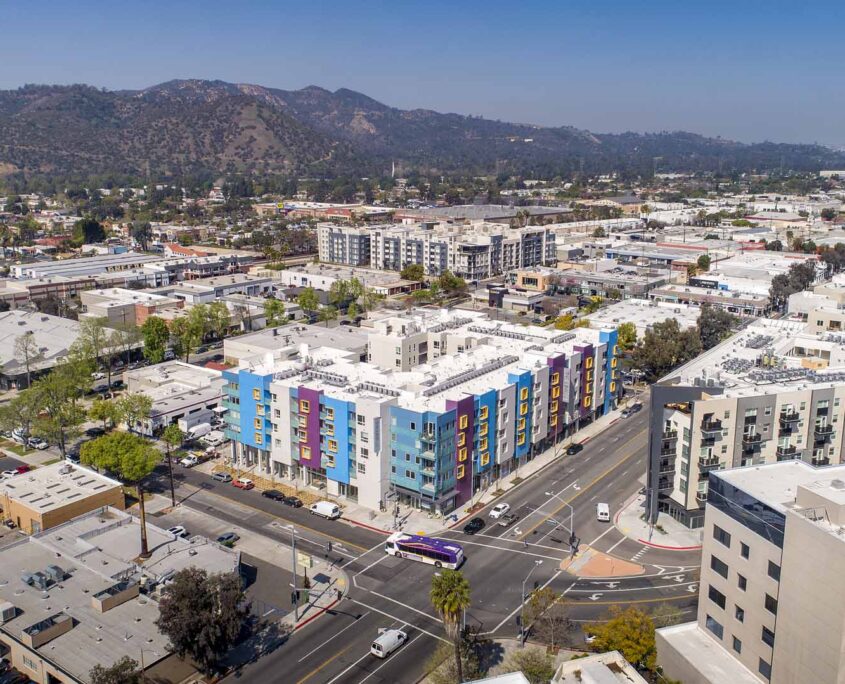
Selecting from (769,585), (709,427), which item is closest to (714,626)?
(769,585)

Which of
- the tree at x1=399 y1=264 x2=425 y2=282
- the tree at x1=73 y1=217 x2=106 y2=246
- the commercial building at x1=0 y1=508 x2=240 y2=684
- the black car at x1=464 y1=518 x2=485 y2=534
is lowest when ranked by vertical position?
the black car at x1=464 y1=518 x2=485 y2=534

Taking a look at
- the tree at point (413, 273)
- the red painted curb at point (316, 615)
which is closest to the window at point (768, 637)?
the red painted curb at point (316, 615)

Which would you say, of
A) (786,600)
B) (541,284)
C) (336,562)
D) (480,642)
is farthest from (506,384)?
(541,284)

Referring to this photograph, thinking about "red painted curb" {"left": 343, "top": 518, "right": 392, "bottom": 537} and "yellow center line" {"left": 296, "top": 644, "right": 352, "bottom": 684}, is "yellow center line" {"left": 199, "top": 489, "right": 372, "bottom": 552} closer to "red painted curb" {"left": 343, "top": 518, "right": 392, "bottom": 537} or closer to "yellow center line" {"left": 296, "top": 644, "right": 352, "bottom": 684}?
"red painted curb" {"left": 343, "top": 518, "right": 392, "bottom": 537}

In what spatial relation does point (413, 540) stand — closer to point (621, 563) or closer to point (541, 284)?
point (621, 563)

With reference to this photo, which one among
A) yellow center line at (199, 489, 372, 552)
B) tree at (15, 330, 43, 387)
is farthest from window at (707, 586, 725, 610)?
tree at (15, 330, 43, 387)

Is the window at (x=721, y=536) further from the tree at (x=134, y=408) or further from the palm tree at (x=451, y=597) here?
the tree at (x=134, y=408)
